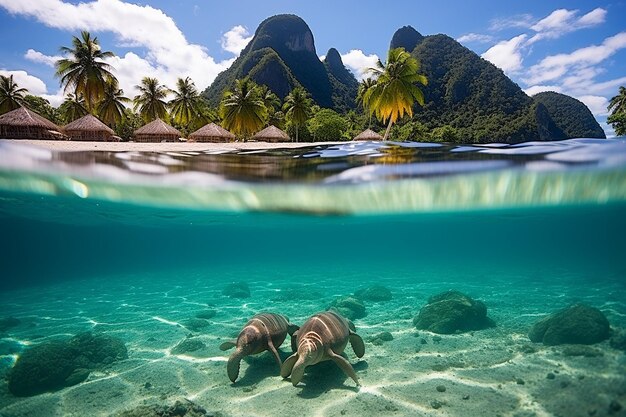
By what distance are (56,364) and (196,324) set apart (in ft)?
13.4

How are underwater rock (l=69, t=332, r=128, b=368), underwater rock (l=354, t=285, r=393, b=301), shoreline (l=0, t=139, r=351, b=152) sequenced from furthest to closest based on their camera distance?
underwater rock (l=354, t=285, r=393, b=301) → shoreline (l=0, t=139, r=351, b=152) → underwater rock (l=69, t=332, r=128, b=368)

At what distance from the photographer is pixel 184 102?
53.6 m

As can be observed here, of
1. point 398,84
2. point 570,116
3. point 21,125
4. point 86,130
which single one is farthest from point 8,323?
point 570,116

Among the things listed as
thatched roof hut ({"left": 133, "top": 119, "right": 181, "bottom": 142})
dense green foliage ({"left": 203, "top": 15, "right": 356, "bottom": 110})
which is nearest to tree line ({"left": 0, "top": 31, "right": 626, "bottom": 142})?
thatched roof hut ({"left": 133, "top": 119, "right": 181, "bottom": 142})

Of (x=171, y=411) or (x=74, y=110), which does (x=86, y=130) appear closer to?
(x=74, y=110)

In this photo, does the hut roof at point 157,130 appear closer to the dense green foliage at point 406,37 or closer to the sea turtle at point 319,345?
the sea turtle at point 319,345

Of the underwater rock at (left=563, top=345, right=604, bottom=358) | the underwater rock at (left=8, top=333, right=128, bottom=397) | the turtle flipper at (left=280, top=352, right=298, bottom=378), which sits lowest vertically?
the underwater rock at (left=8, top=333, right=128, bottom=397)

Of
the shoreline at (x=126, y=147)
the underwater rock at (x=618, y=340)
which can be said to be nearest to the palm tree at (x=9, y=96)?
the shoreline at (x=126, y=147)

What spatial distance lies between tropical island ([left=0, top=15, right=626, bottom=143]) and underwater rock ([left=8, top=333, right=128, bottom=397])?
2227cm

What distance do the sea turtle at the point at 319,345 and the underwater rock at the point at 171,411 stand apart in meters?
1.57

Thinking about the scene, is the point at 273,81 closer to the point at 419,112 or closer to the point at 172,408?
the point at 419,112

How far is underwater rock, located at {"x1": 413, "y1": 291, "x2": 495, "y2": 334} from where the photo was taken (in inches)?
386

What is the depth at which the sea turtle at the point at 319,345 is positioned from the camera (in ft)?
19.7

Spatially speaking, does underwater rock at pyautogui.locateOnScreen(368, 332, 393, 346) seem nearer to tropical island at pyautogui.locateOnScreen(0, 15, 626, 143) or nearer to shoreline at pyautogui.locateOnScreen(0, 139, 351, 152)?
shoreline at pyautogui.locateOnScreen(0, 139, 351, 152)
